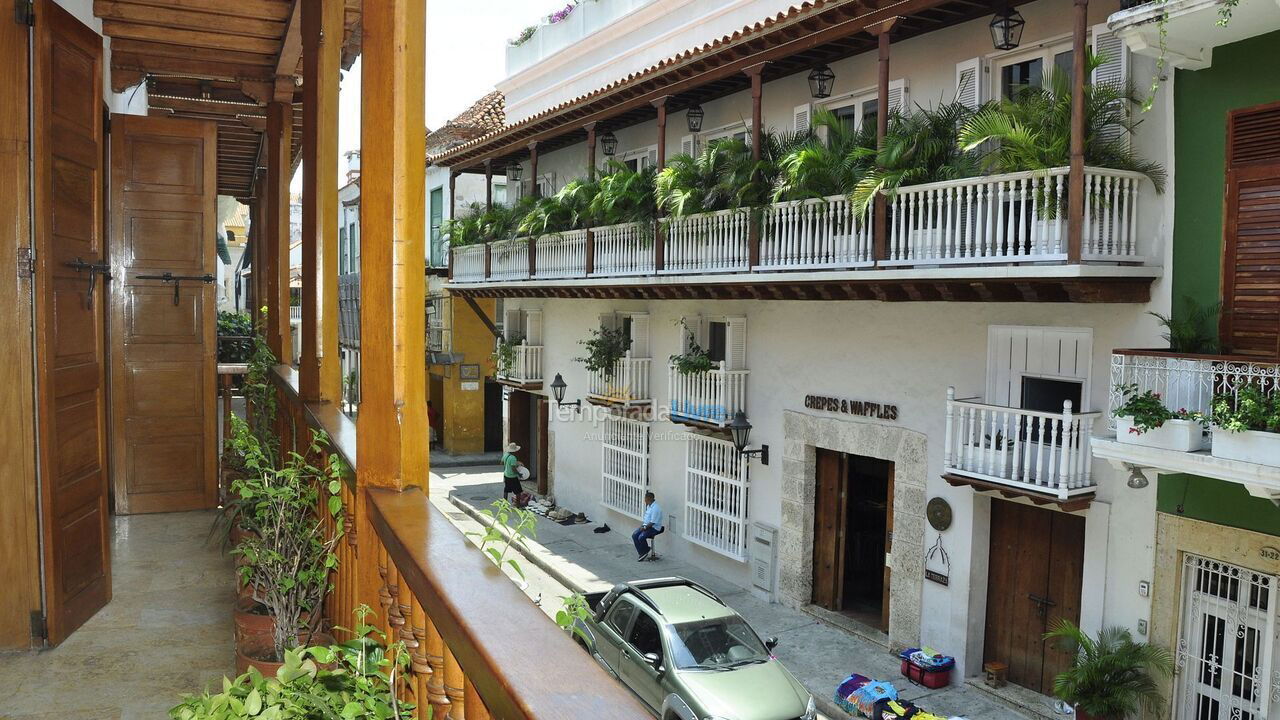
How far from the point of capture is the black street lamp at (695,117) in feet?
49.1

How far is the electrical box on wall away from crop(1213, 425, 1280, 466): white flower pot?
689 centimetres

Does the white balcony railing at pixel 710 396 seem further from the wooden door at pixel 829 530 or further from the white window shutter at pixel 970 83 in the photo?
the white window shutter at pixel 970 83

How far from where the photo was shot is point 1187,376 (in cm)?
784

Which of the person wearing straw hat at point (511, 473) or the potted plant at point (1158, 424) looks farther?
the person wearing straw hat at point (511, 473)

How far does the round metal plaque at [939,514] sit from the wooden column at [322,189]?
7783 mm

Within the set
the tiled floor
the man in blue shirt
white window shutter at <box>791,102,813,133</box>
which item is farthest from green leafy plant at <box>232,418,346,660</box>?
the man in blue shirt

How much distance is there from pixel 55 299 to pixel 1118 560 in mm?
8964

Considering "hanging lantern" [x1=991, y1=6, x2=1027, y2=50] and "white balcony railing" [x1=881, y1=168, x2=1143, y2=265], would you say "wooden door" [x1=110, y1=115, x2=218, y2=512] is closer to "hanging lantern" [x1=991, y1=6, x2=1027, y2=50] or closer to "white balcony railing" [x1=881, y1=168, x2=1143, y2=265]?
"white balcony railing" [x1=881, y1=168, x2=1143, y2=265]

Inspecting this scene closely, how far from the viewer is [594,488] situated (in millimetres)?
19016

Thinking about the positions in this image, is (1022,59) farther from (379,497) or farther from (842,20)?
(379,497)

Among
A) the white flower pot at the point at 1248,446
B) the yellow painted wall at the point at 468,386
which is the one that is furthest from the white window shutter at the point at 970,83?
the yellow painted wall at the point at 468,386

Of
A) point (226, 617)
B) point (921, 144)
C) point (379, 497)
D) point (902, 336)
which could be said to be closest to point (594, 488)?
point (902, 336)

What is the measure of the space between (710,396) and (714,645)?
543 cm

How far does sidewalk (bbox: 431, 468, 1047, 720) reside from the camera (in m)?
10.1
